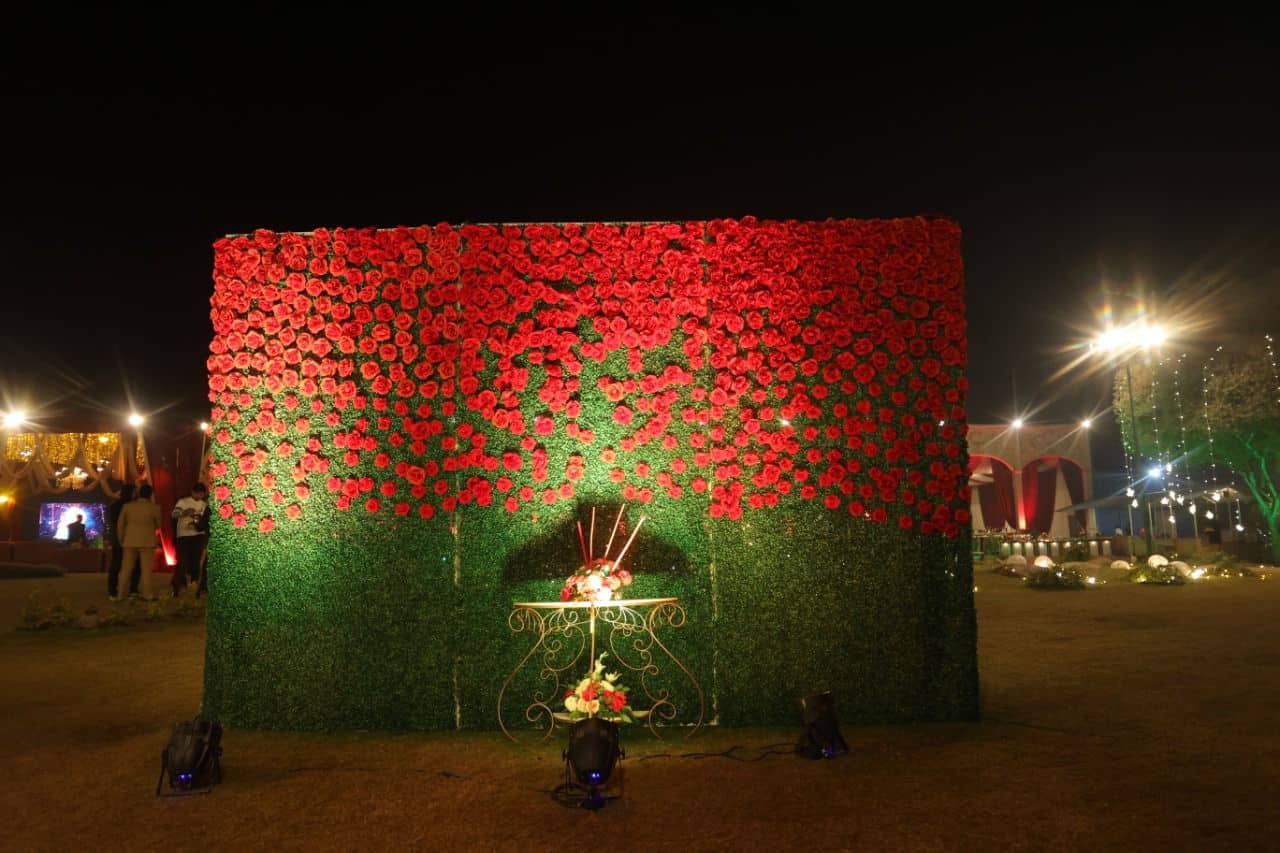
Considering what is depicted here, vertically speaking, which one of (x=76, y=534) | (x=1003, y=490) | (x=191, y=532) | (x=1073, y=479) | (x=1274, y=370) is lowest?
(x=191, y=532)

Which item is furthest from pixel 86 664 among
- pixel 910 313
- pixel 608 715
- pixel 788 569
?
pixel 910 313

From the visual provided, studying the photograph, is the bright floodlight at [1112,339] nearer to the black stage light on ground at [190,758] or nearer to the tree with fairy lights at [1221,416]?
the tree with fairy lights at [1221,416]

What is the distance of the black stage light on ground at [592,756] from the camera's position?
4309 mm

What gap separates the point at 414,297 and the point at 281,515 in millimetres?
1810

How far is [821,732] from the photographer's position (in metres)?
5.07

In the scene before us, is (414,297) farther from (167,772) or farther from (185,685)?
(185,685)

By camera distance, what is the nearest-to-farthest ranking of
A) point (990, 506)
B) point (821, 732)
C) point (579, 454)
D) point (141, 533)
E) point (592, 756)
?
1. point (592, 756)
2. point (821, 732)
3. point (579, 454)
4. point (141, 533)
5. point (990, 506)

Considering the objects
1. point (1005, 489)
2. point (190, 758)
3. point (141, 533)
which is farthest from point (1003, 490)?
point (190, 758)

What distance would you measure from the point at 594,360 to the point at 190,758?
11.2ft

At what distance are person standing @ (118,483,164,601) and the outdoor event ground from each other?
5.65 metres

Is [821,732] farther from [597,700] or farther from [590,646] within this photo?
[590,646]

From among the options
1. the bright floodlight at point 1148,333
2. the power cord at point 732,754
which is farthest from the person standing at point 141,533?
the bright floodlight at point 1148,333

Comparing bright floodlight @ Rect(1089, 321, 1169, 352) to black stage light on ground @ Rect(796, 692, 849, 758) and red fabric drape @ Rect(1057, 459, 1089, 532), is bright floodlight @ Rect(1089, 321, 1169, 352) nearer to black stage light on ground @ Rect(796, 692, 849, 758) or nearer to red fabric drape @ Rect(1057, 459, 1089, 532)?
red fabric drape @ Rect(1057, 459, 1089, 532)

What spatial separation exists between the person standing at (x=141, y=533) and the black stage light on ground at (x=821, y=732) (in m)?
10.7
